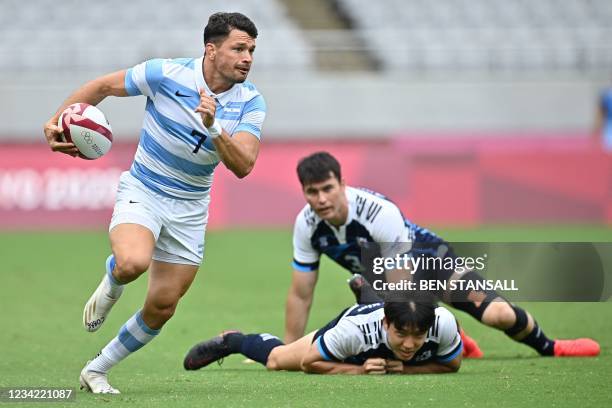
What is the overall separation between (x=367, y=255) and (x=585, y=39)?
17.6 metres

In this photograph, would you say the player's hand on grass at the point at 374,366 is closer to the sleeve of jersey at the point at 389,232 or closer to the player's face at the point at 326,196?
the sleeve of jersey at the point at 389,232

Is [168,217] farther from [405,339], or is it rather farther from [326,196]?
[405,339]

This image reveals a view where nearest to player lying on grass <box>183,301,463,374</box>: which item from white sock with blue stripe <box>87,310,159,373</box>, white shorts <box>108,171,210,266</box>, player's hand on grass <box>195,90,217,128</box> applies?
white shorts <box>108,171,210,266</box>

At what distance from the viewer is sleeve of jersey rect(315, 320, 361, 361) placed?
25.2 ft

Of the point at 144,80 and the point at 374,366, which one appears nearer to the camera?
the point at 144,80

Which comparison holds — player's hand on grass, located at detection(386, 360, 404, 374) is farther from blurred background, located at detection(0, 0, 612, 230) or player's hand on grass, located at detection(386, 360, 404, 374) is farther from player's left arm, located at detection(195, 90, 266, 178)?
blurred background, located at detection(0, 0, 612, 230)

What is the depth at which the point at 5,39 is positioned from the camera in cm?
2345

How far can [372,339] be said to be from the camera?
25.3 feet

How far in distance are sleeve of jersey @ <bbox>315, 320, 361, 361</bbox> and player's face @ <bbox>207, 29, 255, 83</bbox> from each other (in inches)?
72.1

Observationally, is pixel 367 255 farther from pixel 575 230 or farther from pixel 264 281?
pixel 575 230

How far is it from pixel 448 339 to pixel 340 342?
74 centimetres

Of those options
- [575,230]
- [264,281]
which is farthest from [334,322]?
[575,230]

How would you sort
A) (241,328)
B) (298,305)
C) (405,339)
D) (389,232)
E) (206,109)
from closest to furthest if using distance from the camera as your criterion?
1. (206,109)
2. (405,339)
3. (389,232)
4. (298,305)
5. (241,328)

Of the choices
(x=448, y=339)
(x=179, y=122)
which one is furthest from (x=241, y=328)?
(x=179, y=122)
